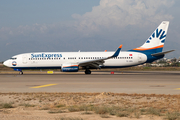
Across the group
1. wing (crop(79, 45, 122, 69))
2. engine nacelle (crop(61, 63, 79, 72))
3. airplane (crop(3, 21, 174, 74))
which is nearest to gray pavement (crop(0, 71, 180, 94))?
engine nacelle (crop(61, 63, 79, 72))

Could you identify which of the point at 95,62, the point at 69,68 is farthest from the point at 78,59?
the point at 69,68

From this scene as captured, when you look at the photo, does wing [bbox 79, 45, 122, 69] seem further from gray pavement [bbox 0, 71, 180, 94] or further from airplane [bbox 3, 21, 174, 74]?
gray pavement [bbox 0, 71, 180, 94]

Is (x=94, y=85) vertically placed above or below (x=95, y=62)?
below

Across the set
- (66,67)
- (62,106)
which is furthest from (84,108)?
(66,67)

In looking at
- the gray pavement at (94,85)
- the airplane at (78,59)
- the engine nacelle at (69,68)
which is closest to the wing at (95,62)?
the airplane at (78,59)

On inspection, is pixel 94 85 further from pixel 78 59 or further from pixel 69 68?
pixel 78 59

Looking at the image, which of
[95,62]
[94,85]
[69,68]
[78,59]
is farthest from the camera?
[78,59]

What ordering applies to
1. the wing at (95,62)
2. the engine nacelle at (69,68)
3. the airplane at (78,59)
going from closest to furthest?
the engine nacelle at (69,68), the wing at (95,62), the airplane at (78,59)

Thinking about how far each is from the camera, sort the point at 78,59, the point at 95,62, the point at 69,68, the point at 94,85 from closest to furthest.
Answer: the point at 94,85 < the point at 69,68 < the point at 95,62 < the point at 78,59

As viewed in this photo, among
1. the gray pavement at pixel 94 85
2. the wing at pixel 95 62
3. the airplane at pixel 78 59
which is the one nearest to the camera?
the gray pavement at pixel 94 85

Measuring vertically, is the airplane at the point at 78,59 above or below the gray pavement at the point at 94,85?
above

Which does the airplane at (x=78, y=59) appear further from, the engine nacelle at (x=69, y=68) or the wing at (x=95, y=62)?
the engine nacelle at (x=69, y=68)

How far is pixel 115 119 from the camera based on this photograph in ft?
25.9

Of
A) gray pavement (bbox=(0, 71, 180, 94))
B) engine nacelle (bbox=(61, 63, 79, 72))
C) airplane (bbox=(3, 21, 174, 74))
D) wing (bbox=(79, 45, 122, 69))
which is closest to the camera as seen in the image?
gray pavement (bbox=(0, 71, 180, 94))
